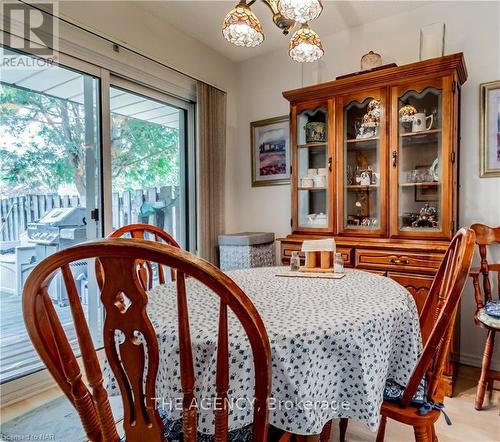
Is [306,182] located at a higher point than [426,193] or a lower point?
higher

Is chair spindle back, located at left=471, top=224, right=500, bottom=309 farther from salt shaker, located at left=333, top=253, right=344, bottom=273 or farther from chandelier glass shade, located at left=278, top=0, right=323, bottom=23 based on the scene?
chandelier glass shade, located at left=278, top=0, right=323, bottom=23

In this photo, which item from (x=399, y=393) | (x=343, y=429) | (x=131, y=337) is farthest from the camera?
(x=343, y=429)

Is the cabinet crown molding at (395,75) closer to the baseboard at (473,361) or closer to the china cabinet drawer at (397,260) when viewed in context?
the china cabinet drawer at (397,260)

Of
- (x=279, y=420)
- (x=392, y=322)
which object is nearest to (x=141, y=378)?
(x=279, y=420)

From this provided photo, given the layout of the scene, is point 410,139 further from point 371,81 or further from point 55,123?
point 55,123

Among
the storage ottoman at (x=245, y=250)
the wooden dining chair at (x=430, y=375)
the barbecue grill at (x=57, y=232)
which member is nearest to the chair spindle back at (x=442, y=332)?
the wooden dining chair at (x=430, y=375)

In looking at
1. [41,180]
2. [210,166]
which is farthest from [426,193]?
[41,180]

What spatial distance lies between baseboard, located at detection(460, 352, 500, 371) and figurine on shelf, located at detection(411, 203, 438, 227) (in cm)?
98

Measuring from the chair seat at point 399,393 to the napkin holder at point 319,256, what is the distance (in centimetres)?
56

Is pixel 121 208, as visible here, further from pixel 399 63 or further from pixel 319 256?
pixel 399 63

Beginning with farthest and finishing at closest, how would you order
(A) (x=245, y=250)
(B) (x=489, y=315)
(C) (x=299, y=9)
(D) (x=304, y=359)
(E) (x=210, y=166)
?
(E) (x=210, y=166) → (A) (x=245, y=250) → (B) (x=489, y=315) → (C) (x=299, y=9) → (D) (x=304, y=359)

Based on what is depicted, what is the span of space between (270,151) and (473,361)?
230cm

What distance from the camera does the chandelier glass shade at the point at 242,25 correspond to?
53.5 inches

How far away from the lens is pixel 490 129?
7.22 feet
